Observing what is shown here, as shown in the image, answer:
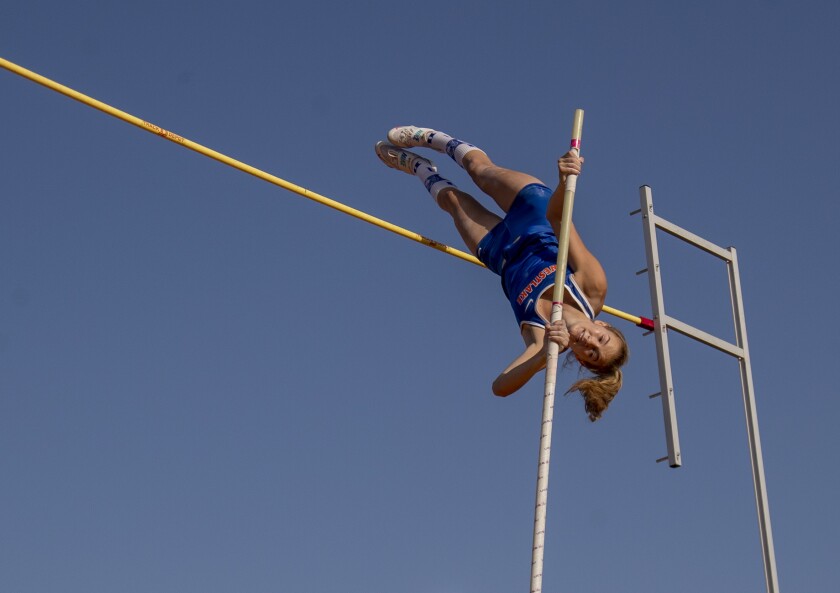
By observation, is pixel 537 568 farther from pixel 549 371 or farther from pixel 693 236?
pixel 693 236

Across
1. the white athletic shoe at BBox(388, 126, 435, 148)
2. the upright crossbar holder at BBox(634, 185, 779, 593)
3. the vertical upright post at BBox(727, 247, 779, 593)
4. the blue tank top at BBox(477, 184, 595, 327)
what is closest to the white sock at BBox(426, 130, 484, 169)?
the white athletic shoe at BBox(388, 126, 435, 148)

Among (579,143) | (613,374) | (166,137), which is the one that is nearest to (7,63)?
(166,137)

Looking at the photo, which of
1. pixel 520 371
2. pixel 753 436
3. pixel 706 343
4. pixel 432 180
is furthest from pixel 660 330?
pixel 432 180

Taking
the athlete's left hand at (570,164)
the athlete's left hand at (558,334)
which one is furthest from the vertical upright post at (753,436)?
the athlete's left hand at (558,334)

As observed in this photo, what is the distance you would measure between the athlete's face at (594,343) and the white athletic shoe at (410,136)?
7.00 feet

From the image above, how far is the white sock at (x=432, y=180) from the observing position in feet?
31.9

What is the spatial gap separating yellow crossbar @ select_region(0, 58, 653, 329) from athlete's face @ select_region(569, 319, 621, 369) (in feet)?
4.46

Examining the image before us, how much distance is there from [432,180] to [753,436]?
8.77 ft

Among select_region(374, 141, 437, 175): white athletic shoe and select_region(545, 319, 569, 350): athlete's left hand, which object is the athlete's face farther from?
select_region(374, 141, 437, 175): white athletic shoe

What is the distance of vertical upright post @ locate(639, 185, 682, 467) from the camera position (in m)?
8.10

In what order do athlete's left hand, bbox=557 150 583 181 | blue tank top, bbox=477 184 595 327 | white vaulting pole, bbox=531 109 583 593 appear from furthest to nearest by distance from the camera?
blue tank top, bbox=477 184 595 327
athlete's left hand, bbox=557 150 583 181
white vaulting pole, bbox=531 109 583 593

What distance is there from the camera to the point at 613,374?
8484mm

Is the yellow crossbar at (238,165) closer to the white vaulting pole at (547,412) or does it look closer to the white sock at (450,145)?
the white sock at (450,145)

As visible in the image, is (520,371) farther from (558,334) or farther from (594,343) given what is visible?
(558,334)
